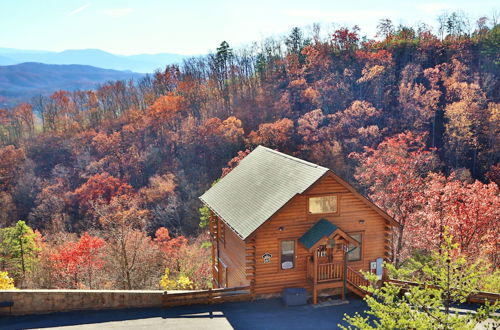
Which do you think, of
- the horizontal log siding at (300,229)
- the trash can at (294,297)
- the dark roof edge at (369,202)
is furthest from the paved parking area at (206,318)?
the dark roof edge at (369,202)

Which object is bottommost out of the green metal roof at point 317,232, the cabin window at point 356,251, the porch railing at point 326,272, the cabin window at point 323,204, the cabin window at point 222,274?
the cabin window at point 222,274

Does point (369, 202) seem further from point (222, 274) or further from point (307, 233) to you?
point (222, 274)

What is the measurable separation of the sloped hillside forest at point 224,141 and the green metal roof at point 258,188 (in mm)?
9942

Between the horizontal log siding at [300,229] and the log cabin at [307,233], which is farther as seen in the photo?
the horizontal log siding at [300,229]

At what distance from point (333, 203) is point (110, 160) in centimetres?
4777

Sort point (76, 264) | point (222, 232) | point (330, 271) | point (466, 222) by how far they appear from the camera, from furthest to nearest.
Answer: point (76, 264) < point (466, 222) < point (222, 232) < point (330, 271)

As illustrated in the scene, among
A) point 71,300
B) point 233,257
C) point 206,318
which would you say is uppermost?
point 233,257

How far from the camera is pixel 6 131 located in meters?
75.1

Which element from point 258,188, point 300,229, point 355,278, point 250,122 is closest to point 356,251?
point 355,278

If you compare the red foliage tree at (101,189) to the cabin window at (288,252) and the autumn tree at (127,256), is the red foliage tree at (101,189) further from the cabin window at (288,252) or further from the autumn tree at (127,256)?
the cabin window at (288,252)

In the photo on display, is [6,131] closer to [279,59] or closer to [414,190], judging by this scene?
[279,59]

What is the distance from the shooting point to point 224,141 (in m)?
55.1

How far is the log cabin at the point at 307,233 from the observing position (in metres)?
16.0

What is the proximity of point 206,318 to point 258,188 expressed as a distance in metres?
6.31
